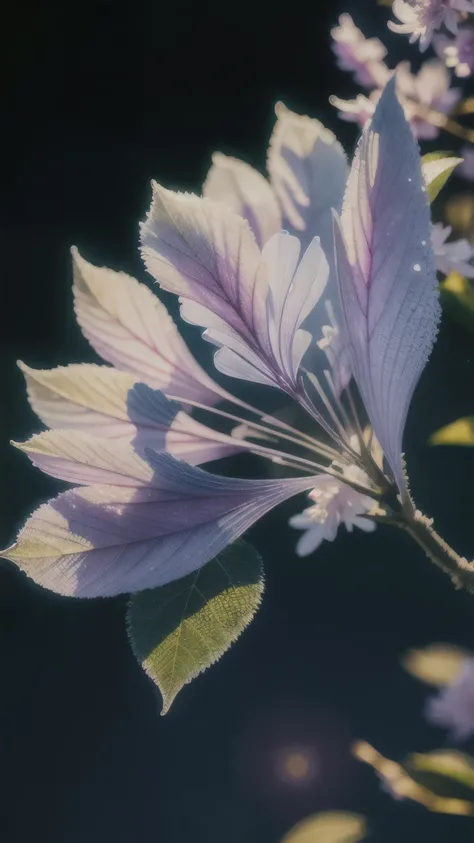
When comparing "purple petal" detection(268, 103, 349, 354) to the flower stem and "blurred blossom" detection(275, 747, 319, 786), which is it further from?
"blurred blossom" detection(275, 747, 319, 786)

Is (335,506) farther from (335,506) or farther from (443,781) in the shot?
(443,781)

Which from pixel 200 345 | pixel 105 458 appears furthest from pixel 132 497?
pixel 200 345

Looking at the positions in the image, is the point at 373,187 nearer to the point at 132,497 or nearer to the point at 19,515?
the point at 132,497

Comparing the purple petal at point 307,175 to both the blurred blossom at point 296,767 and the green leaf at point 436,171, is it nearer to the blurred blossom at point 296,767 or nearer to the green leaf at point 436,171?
the green leaf at point 436,171

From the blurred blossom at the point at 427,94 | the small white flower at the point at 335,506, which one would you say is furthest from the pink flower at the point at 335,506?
the blurred blossom at the point at 427,94

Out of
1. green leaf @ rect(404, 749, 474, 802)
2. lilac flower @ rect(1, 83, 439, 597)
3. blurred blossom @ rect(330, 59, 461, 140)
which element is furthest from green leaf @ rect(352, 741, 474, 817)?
blurred blossom @ rect(330, 59, 461, 140)

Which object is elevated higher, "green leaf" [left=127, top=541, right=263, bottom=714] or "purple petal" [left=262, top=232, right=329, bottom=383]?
"purple petal" [left=262, top=232, right=329, bottom=383]

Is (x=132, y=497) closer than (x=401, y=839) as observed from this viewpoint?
Yes
